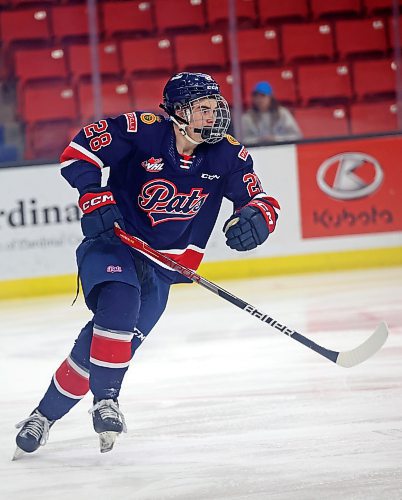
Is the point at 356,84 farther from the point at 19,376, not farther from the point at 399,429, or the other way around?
the point at 399,429

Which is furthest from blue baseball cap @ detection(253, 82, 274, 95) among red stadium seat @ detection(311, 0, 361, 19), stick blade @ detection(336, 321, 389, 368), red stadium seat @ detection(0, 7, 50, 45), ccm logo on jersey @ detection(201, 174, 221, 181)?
ccm logo on jersey @ detection(201, 174, 221, 181)

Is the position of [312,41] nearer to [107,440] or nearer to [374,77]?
[374,77]

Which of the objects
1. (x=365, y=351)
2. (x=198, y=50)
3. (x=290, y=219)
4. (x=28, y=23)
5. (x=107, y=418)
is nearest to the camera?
(x=107, y=418)

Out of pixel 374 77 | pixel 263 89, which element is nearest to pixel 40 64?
pixel 263 89

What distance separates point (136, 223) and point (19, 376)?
5.02 ft

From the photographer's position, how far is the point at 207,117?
10.4ft

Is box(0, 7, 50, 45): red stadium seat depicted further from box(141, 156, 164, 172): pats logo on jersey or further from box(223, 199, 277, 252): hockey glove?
box(223, 199, 277, 252): hockey glove

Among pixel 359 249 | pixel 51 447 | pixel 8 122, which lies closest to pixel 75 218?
pixel 8 122

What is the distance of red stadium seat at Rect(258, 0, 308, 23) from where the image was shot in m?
7.73

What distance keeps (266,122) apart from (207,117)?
4.27 m

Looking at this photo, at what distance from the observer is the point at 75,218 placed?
279 inches

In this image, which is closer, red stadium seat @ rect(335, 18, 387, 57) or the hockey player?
the hockey player

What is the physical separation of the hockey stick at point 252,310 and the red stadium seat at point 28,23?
173 inches

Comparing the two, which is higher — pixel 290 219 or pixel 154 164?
pixel 154 164
